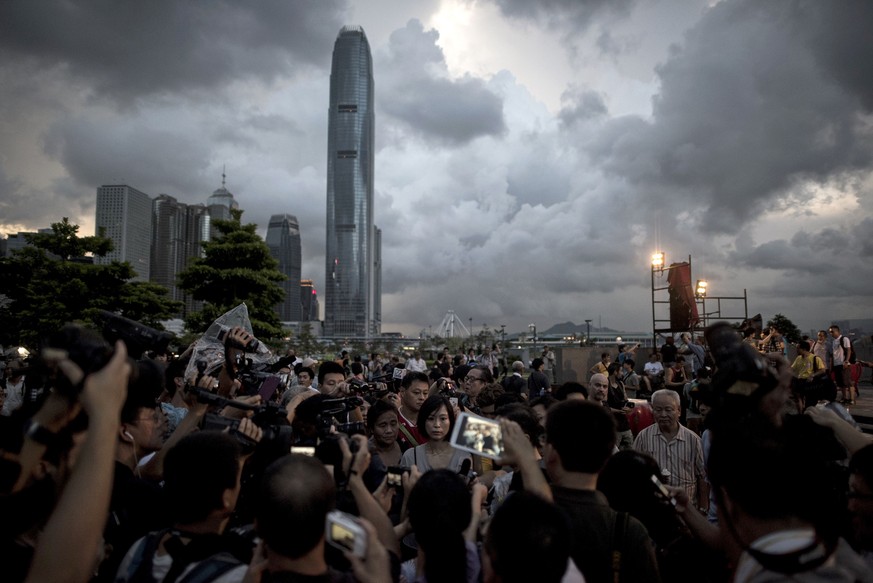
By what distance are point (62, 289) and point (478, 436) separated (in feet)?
92.3

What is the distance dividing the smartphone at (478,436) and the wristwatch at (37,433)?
155cm

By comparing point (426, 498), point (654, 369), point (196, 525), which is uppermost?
point (426, 498)

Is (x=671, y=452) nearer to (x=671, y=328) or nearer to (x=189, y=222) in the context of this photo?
(x=671, y=328)

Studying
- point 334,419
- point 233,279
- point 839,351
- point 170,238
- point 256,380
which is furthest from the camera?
point 170,238

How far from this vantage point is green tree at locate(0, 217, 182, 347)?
23.5 metres

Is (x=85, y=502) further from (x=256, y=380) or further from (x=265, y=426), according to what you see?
(x=256, y=380)

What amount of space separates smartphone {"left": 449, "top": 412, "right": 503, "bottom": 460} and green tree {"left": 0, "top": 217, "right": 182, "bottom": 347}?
2562 centimetres

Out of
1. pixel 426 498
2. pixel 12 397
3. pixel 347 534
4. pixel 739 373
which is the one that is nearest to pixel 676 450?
pixel 739 373

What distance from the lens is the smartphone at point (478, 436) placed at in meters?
2.30

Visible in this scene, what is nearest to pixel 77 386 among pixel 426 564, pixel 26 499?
pixel 26 499

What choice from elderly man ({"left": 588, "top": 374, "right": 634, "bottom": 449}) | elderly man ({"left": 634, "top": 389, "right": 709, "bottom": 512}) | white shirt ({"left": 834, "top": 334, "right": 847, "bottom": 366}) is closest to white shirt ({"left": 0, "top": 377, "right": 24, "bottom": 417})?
elderly man ({"left": 588, "top": 374, "right": 634, "bottom": 449})

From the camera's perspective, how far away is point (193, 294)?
93.4 ft

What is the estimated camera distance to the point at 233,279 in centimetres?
2788

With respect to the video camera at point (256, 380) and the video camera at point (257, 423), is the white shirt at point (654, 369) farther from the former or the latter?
the video camera at point (257, 423)
